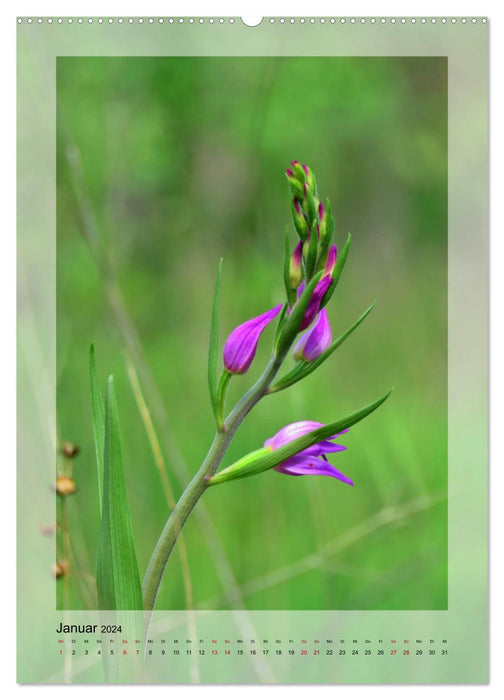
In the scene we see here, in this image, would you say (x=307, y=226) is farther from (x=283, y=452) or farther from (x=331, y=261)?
(x=283, y=452)

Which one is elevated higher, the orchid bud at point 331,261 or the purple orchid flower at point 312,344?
the orchid bud at point 331,261

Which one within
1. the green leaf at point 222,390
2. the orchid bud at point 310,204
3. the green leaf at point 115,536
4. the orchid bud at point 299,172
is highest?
the orchid bud at point 299,172

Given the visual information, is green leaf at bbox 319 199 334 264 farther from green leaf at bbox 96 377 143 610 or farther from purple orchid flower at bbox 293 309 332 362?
green leaf at bbox 96 377 143 610

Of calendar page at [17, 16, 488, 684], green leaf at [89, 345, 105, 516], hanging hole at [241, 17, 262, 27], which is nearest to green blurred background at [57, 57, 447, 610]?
calendar page at [17, 16, 488, 684]

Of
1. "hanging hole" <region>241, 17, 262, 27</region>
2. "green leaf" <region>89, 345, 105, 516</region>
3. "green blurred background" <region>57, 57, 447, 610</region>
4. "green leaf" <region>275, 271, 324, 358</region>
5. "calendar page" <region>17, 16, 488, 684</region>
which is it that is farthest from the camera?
"green blurred background" <region>57, 57, 447, 610</region>

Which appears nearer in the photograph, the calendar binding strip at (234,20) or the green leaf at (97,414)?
the green leaf at (97,414)

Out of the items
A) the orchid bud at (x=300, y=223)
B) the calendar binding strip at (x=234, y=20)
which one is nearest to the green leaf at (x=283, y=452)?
the orchid bud at (x=300, y=223)

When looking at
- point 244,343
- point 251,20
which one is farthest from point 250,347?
point 251,20

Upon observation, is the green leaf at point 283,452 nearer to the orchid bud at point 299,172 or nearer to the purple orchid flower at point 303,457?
the purple orchid flower at point 303,457
